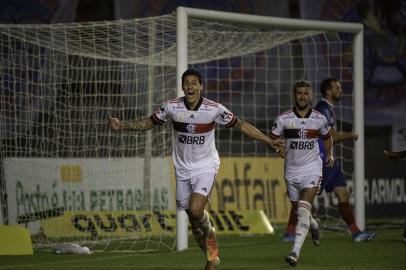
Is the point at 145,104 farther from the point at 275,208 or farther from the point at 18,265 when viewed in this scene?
the point at 18,265

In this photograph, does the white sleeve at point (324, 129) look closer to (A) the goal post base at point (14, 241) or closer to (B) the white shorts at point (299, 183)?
(B) the white shorts at point (299, 183)

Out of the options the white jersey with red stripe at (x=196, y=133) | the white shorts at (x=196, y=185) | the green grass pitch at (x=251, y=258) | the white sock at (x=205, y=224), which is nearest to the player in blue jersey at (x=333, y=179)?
the green grass pitch at (x=251, y=258)

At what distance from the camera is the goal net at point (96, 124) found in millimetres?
13477

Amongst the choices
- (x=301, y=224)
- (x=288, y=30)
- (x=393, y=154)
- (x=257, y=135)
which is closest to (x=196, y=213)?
(x=257, y=135)

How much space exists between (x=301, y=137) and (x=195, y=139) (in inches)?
67.4

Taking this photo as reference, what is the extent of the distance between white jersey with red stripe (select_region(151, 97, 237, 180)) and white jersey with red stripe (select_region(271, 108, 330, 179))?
4.20ft

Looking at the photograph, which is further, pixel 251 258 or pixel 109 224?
pixel 109 224

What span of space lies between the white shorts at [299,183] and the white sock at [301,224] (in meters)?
0.29

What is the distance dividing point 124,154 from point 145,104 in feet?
2.87

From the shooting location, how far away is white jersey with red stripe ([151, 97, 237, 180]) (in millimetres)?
9367

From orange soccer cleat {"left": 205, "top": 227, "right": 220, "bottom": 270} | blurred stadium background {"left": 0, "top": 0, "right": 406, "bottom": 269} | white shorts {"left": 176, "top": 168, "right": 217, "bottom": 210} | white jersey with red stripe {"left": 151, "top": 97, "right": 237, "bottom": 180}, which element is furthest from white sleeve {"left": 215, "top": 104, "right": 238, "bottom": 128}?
blurred stadium background {"left": 0, "top": 0, "right": 406, "bottom": 269}

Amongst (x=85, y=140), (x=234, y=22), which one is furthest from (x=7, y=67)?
(x=234, y=22)

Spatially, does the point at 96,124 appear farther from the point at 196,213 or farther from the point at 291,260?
the point at 196,213

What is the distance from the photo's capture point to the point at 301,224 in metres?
10.0
